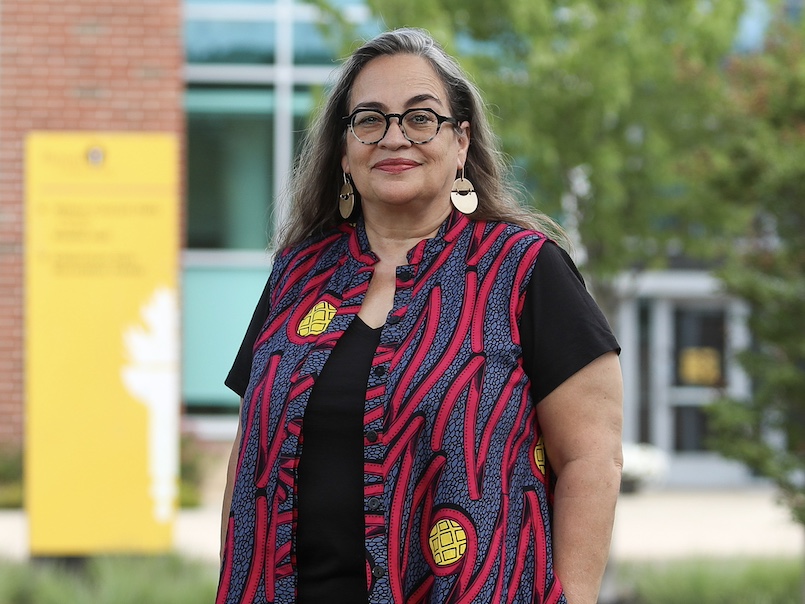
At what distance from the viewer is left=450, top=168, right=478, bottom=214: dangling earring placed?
8.43 feet

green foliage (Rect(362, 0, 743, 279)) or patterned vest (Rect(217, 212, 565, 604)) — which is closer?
patterned vest (Rect(217, 212, 565, 604))

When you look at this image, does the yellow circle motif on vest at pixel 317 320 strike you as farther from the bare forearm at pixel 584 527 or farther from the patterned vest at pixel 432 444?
the bare forearm at pixel 584 527

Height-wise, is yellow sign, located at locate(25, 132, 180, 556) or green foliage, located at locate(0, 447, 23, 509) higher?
yellow sign, located at locate(25, 132, 180, 556)

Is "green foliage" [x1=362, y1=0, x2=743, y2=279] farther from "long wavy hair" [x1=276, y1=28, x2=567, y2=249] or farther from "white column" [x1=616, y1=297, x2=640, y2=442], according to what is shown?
"white column" [x1=616, y1=297, x2=640, y2=442]

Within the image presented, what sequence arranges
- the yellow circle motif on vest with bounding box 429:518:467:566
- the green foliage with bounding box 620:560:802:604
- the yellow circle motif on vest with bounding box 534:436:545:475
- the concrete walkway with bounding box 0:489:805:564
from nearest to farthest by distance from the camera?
the yellow circle motif on vest with bounding box 429:518:467:566
the yellow circle motif on vest with bounding box 534:436:545:475
the green foliage with bounding box 620:560:802:604
the concrete walkway with bounding box 0:489:805:564

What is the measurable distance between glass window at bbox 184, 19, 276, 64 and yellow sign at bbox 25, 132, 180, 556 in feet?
21.9

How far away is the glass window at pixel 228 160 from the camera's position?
13.8m

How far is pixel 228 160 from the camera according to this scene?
546 inches

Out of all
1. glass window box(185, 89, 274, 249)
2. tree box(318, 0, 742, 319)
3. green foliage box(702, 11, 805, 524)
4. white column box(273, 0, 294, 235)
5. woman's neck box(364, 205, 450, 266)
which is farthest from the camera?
glass window box(185, 89, 274, 249)

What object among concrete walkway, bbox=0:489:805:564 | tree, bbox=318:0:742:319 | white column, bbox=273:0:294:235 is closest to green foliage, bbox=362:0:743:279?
tree, bbox=318:0:742:319

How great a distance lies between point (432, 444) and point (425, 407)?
7cm

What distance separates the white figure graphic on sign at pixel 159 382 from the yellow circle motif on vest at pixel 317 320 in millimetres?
5067

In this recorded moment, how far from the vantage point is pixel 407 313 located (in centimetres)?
239

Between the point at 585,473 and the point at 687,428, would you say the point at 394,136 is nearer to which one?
the point at 585,473
